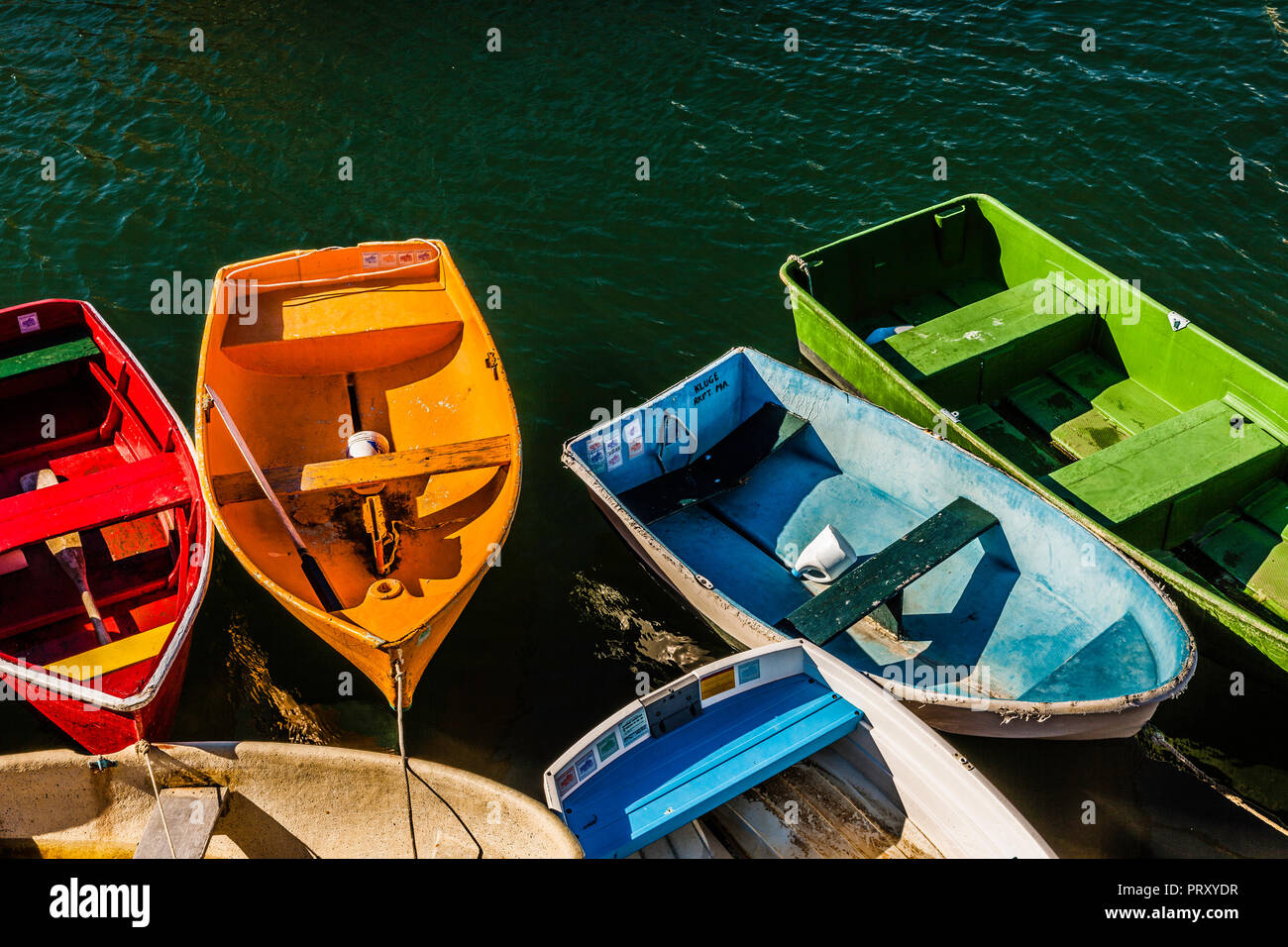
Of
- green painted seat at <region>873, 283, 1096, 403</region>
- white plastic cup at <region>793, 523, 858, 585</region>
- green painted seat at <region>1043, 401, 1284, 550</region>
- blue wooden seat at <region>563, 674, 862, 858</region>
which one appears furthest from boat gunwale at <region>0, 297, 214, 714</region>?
green painted seat at <region>1043, 401, 1284, 550</region>

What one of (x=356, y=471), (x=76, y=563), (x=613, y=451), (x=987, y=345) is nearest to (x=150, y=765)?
(x=356, y=471)

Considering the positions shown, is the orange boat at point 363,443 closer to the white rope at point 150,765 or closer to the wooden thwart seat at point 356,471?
the wooden thwart seat at point 356,471

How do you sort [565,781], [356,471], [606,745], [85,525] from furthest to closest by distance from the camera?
1. [356,471]
2. [85,525]
3. [606,745]
4. [565,781]

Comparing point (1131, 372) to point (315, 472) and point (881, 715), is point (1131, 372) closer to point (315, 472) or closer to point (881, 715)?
point (881, 715)

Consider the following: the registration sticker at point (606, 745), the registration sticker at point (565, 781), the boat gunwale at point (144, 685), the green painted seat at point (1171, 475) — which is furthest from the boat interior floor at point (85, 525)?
the green painted seat at point (1171, 475)

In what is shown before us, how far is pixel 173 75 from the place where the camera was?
66.6 ft

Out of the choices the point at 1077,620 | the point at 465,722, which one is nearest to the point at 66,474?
the point at 465,722

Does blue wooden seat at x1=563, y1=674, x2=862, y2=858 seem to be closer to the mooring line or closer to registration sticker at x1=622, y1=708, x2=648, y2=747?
registration sticker at x1=622, y1=708, x2=648, y2=747

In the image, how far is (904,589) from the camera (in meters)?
10.9

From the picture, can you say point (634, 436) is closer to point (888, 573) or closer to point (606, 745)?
point (888, 573)

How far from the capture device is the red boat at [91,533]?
9.65 m

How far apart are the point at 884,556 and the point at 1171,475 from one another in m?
3.43

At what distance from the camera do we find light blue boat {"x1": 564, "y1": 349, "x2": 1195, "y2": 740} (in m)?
9.46

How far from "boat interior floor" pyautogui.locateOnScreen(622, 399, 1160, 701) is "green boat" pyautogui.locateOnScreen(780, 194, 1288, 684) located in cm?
96
